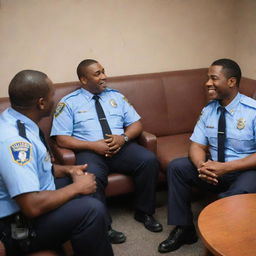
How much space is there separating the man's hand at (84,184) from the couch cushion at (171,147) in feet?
3.10

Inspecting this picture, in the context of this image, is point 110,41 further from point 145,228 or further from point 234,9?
point 145,228

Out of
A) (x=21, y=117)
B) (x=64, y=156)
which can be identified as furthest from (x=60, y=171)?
(x=21, y=117)

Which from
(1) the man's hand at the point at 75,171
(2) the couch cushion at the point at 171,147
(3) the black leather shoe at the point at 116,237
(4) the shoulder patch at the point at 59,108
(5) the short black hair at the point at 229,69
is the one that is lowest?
(3) the black leather shoe at the point at 116,237

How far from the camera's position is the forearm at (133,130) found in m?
2.74

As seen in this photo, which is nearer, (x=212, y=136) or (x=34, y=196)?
(x=34, y=196)

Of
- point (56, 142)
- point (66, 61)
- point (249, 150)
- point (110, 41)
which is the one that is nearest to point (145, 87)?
point (110, 41)

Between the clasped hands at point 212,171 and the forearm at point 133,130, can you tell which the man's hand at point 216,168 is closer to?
the clasped hands at point 212,171

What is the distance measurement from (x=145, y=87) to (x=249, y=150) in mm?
1155

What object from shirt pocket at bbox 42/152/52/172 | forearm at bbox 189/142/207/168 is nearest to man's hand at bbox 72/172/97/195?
shirt pocket at bbox 42/152/52/172

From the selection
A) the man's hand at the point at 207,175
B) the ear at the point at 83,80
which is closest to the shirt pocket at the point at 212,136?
the man's hand at the point at 207,175

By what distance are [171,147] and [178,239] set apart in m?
0.80

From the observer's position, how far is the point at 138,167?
2545 millimetres

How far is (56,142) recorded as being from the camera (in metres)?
2.67

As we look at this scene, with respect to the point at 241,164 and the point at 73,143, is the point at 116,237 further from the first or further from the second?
the point at 241,164
